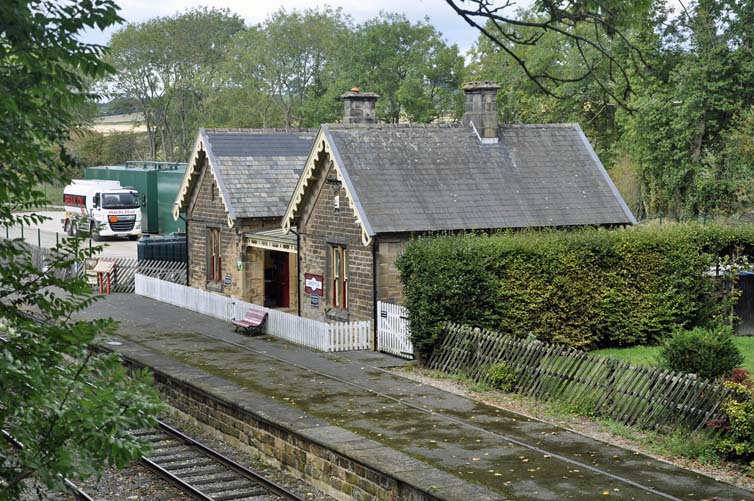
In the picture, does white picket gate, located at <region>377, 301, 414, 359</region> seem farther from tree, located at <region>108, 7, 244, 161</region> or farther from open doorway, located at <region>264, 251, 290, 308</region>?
tree, located at <region>108, 7, 244, 161</region>

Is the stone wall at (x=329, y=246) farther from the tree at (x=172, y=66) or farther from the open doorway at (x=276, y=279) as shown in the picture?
the tree at (x=172, y=66)

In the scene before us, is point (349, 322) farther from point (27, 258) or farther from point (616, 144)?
point (616, 144)

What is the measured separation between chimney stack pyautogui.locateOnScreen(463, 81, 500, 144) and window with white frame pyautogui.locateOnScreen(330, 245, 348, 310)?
17.9 feet

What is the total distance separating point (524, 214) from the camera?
2772 cm

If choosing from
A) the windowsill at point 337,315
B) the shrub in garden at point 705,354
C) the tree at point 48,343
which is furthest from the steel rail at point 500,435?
the tree at point 48,343

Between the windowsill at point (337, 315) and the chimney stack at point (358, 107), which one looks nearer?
the windowsill at point (337, 315)

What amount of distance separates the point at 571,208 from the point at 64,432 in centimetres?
2199

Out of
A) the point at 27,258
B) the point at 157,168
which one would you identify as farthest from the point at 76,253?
the point at 157,168

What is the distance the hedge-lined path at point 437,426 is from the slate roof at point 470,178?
161 inches

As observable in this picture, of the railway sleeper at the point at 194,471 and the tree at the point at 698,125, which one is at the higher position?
the tree at the point at 698,125

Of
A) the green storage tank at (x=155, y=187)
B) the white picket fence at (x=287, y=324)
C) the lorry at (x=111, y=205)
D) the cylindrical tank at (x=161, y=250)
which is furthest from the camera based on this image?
the lorry at (x=111, y=205)

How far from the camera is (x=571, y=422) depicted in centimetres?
1853

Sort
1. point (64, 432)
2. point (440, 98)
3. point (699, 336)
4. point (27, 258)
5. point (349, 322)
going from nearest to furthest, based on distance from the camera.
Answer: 1. point (64, 432)
2. point (27, 258)
3. point (699, 336)
4. point (349, 322)
5. point (440, 98)

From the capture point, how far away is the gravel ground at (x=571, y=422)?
15375mm
